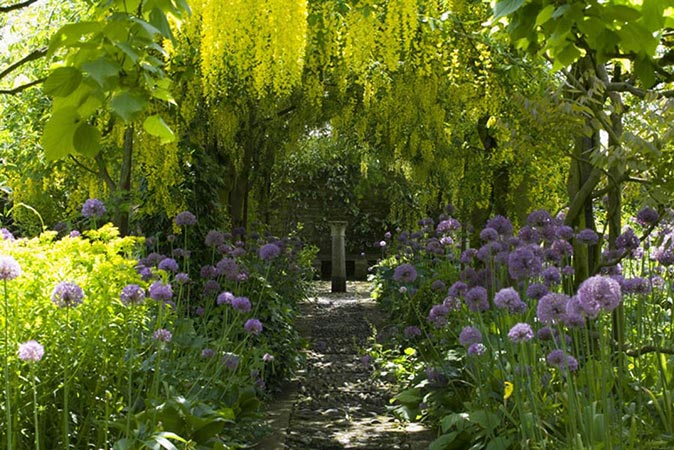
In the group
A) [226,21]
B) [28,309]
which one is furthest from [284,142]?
[28,309]

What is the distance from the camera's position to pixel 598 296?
2008mm

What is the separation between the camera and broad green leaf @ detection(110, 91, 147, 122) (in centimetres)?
155

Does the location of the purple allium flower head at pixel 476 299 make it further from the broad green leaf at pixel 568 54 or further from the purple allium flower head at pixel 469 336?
the broad green leaf at pixel 568 54

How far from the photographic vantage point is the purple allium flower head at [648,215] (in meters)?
3.22

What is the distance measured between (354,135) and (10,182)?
507 centimetres

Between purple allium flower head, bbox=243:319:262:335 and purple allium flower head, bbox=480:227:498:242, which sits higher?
purple allium flower head, bbox=480:227:498:242

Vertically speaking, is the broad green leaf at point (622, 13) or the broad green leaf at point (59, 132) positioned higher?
the broad green leaf at point (622, 13)

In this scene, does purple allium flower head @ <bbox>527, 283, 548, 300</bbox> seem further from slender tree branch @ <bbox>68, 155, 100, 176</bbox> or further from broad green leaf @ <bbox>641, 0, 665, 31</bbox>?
slender tree branch @ <bbox>68, 155, 100, 176</bbox>

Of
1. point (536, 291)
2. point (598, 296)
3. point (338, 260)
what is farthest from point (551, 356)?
point (338, 260)

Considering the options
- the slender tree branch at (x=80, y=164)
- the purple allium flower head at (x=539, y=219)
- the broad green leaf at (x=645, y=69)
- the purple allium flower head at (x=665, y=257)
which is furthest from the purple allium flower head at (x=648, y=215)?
the slender tree branch at (x=80, y=164)

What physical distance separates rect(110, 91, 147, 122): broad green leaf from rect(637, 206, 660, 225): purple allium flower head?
Answer: 2.33 meters

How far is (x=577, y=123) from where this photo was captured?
324 centimetres

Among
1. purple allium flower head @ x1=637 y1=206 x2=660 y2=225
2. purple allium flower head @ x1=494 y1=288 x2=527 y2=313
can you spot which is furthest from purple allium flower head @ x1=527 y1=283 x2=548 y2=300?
purple allium flower head @ x1=637 y1=206 x2=660 y2=225

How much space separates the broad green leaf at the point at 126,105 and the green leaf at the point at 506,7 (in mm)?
791
